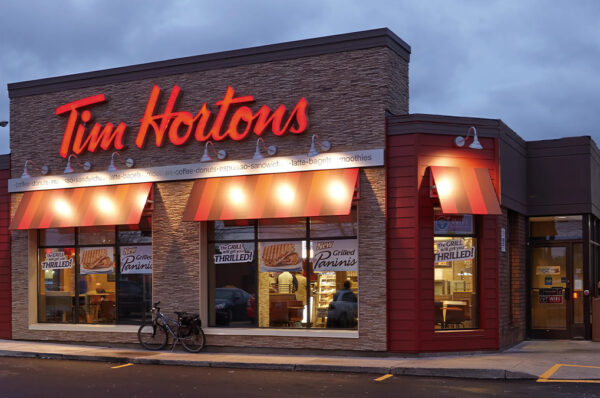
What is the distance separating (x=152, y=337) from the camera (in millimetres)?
17953

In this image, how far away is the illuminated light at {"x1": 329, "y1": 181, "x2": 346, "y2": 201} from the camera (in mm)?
15859

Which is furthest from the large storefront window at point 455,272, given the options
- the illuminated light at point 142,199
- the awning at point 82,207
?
the awning at point 82,207

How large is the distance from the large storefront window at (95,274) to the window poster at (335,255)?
4.46m

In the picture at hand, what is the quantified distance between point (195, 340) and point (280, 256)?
9.39 ft

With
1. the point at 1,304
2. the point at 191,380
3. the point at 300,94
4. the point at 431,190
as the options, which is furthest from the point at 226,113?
the point at 1,304

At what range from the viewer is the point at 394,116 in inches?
631

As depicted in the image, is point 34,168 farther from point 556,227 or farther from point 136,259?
point 556,227

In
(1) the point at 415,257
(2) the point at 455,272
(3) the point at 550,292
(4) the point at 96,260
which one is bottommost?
(3) the point at 550,292

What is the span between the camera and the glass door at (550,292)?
18.9 m

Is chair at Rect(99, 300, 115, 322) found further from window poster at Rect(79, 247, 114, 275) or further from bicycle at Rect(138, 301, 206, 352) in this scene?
bicycle at Rect(138, 301, 206, 352)

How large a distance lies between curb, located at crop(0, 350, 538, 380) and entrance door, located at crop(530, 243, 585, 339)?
20.7 ft

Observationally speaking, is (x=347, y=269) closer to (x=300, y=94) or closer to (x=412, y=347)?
(x=412, y=347)

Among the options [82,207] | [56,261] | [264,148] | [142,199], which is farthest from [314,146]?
[56,261]

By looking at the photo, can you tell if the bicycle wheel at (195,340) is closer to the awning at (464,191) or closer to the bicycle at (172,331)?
the bicycle at (172,331)
